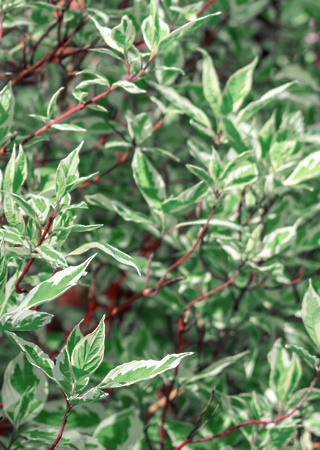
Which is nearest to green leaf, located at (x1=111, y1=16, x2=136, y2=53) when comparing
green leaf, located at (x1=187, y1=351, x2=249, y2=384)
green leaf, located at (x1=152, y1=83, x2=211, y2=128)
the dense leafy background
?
the dense leafy background

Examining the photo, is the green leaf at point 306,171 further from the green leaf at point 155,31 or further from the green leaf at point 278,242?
the green leaf at point 155,31

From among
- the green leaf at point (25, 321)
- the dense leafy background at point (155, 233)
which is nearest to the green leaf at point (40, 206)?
the dense leafy background at point (155, 233)

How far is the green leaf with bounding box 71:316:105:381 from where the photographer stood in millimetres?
499

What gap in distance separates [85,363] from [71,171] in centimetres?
21

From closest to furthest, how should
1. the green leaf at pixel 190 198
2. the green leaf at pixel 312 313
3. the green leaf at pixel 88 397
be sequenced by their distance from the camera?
the green leaf at pixel 88 397 → the green leaf at pixel 312 313 → the green leaf at pixel 190 198

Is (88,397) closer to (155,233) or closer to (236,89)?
(155,233)

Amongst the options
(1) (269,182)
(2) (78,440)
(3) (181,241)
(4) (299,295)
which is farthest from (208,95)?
(2) (78,440)

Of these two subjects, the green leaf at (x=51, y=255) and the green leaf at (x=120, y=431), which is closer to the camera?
the green leaf at (x=51, y=255)

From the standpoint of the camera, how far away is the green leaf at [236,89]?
808mm

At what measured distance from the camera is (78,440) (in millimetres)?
621

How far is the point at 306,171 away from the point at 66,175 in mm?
385

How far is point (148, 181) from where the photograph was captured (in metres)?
0.78

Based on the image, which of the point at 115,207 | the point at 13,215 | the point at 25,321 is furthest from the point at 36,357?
the point at 115,207

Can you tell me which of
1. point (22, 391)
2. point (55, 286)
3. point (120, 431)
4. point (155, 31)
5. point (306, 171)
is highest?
point (155, 31)
